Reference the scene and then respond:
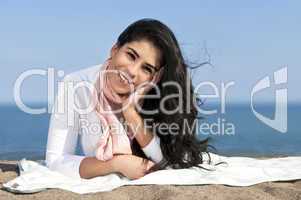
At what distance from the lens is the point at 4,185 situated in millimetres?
3090

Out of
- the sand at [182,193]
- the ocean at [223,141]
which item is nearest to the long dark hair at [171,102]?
the ocean at [223,141]

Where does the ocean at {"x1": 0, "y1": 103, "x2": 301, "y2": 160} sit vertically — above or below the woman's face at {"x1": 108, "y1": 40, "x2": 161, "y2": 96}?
below

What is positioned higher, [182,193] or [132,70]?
[132,70]

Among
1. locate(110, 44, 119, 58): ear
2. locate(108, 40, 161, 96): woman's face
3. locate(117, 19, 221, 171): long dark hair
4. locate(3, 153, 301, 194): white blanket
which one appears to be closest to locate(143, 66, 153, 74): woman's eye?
locate(108, 40, 161, 96): woman's face

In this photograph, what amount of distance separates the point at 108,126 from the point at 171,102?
0.50 metres

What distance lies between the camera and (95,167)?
3316mm

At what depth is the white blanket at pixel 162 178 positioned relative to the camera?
3.05 meters

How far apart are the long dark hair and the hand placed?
0.58 ft

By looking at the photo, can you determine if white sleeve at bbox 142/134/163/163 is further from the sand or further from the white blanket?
the sand

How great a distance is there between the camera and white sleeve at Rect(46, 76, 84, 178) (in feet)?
Result: 11.1

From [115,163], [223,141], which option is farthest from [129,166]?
[223,141]

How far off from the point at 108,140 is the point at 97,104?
0.85 feet

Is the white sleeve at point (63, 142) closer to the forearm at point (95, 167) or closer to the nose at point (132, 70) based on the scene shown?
the forearm at point (95, 167)

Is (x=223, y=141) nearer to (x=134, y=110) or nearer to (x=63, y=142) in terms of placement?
(x=134, y=110)
